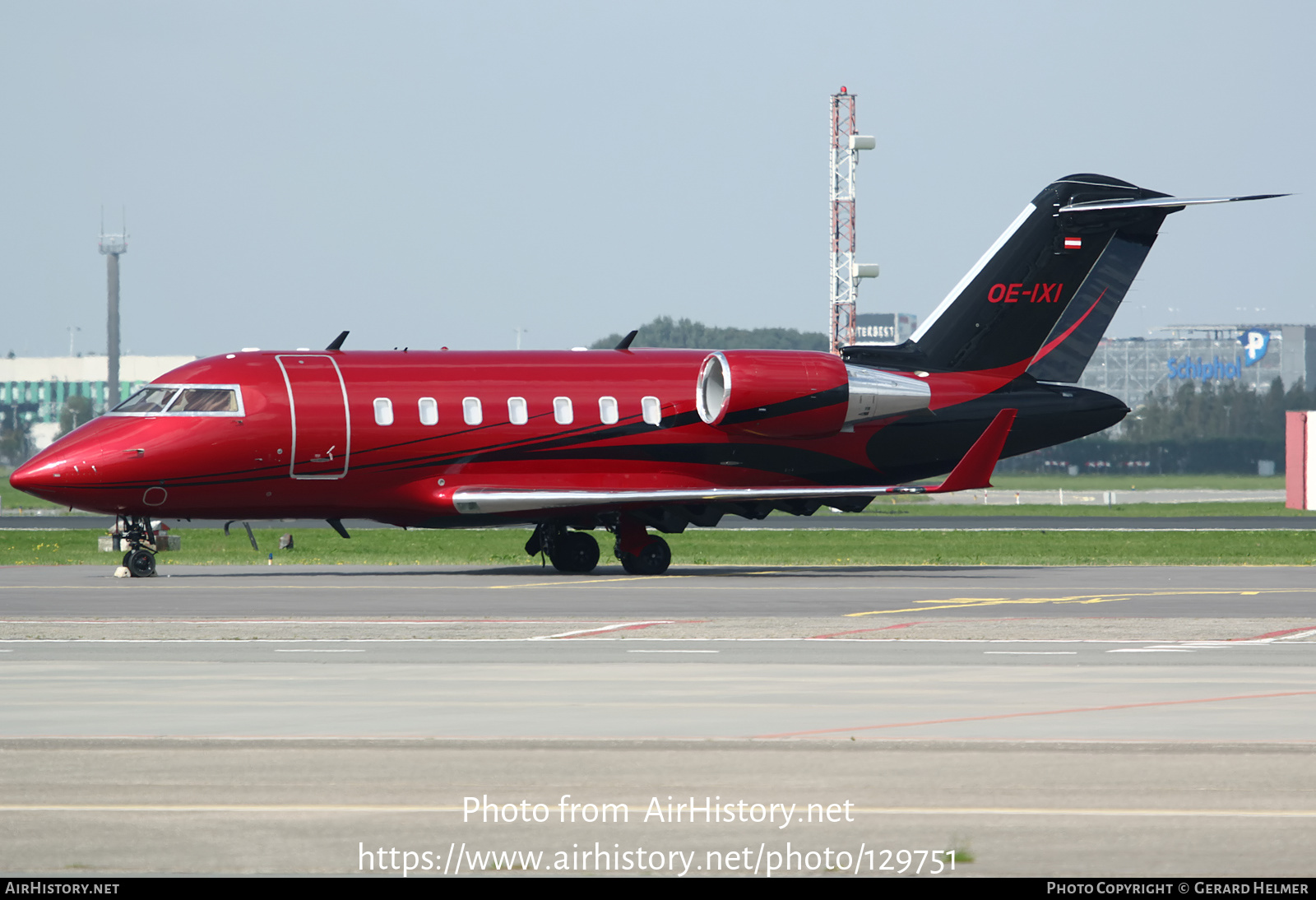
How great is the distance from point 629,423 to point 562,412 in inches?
55.0

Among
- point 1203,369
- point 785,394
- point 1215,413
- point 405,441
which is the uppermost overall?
point 1203,369

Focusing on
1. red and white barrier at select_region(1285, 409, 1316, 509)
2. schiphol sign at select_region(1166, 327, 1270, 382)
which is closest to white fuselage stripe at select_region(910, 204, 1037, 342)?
red and white barrier at select_region(1285, 409, 1316, 509)

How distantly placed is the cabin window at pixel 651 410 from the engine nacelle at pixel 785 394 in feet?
2.68

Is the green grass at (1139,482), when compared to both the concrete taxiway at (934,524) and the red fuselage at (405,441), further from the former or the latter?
the red fuselage at (405,441)

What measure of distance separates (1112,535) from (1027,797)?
41644 mm

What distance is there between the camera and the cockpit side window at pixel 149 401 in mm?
32656

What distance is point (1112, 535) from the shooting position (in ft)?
165

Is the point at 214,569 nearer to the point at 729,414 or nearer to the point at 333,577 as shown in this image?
the point at 333,577

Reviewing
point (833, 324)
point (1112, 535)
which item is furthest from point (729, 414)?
point (833, 324)

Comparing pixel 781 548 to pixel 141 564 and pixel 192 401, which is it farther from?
pixel 141 564

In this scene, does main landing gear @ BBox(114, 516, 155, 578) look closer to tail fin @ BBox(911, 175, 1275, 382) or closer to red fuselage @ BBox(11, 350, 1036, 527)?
red fuselage @ BBox(11, 350, 1036, 527)

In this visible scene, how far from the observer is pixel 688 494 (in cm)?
3328

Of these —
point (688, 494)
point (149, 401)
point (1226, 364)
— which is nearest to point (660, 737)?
point (688, 494)

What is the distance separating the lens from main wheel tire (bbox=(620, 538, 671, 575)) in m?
34.6
